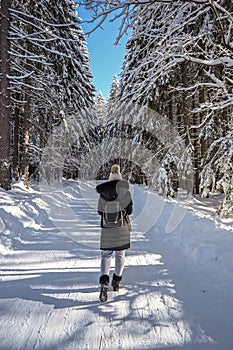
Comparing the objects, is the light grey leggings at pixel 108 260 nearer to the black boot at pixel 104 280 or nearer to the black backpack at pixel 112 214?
the black boot at pixel 104 280

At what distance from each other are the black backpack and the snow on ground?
105 cm

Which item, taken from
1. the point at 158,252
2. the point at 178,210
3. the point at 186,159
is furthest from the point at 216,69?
the point at 158,252

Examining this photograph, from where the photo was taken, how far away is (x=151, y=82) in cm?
698

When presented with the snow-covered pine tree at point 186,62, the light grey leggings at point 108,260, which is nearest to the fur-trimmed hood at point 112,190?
the light grey leggings at point 108,260

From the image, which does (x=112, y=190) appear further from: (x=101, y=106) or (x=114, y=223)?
(x=101, y=106)

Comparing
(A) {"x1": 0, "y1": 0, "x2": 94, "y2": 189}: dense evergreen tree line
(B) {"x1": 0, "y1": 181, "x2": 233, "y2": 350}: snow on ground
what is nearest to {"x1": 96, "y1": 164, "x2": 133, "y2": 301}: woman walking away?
(B) {"x1": 0, "y1": 181, "x2": 233, "y2": 350}: snow on ground

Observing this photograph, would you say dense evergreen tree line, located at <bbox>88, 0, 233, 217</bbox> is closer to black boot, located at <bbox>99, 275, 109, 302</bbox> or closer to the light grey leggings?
the light grey leggings

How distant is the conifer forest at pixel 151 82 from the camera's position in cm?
671

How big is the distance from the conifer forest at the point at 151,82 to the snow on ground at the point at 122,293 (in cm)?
360

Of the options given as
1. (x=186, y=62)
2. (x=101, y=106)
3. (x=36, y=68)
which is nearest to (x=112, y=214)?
(x=186, y=62)

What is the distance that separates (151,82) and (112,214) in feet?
15.0

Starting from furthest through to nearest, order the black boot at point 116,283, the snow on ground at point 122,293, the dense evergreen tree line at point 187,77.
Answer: the dense evergreen tree line at point 187,77 → the black boot at point 116,283 → the snow on ground at point 122,293

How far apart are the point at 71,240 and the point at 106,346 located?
4423 mm

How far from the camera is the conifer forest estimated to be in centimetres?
671
